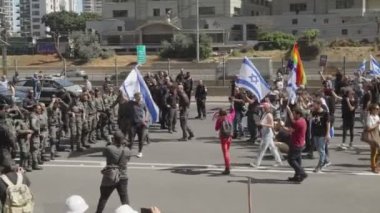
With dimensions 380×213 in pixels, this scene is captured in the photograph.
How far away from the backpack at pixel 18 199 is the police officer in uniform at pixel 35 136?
624cm

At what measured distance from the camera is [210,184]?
13.5 metres

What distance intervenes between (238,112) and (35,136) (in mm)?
7001

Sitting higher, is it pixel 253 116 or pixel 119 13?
pixel 119 13

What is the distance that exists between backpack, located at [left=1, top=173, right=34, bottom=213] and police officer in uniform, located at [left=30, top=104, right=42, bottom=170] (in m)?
6.24

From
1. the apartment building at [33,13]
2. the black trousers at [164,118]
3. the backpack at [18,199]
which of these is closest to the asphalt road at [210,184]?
the backpack at [18,199]

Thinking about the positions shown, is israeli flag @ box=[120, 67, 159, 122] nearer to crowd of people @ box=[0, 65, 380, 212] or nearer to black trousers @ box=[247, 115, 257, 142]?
crowd of people @ box=[0, 65, 380, 212]

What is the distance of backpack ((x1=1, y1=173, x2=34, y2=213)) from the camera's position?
8174mm

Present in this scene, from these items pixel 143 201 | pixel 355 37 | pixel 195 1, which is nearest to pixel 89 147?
pixel 143 201

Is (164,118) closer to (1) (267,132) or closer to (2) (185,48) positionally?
(1) (267,132)

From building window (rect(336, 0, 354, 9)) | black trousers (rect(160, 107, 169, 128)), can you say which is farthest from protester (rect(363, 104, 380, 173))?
building window (rect(336, 0, 354, 9))

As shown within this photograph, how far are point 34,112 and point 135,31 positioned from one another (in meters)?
81.0

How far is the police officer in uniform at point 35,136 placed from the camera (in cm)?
1452

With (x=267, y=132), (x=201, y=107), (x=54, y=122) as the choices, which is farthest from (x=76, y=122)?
(x=201, y=107)

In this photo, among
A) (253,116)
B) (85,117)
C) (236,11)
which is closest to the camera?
(85,117)
